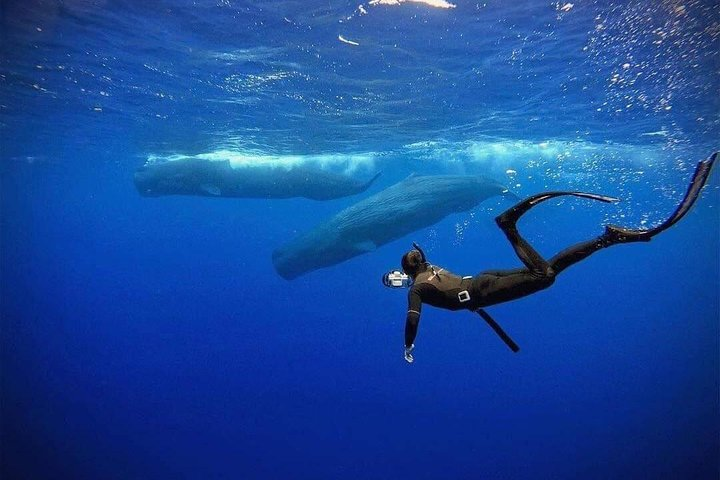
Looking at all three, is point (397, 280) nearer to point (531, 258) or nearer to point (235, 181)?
point (531, 258)

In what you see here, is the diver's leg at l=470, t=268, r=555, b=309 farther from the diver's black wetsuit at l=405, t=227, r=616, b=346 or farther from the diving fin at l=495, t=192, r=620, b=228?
the diving fin at l=495, t=192, r=620, b=228

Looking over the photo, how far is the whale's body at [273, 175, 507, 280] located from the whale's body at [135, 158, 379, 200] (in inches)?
132

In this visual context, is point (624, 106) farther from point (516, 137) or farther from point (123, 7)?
point (123, 7)

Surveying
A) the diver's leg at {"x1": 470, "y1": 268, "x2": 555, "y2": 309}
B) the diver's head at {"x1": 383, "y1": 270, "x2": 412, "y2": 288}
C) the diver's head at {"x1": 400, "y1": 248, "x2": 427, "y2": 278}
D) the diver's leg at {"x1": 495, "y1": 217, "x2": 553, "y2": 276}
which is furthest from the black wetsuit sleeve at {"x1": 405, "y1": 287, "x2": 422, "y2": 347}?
the diver's leg at {"x1": 495, "y1": 217, "x2": 553, "y2": 276}

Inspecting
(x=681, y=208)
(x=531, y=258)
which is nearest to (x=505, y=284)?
(x=531, y=258)

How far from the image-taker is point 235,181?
20.7 m

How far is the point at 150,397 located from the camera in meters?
20.3

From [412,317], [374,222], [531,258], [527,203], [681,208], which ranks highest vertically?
[374,222]

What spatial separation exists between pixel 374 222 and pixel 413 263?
9212mm

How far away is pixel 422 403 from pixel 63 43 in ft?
62.2

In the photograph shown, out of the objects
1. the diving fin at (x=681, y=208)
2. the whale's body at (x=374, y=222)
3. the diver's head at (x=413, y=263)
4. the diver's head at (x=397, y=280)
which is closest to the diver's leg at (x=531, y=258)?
the diving fin at (x=681, y=208)

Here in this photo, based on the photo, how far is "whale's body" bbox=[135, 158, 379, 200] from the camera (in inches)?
738

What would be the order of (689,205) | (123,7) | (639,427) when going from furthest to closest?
(639,427), (123,7), (689,205)

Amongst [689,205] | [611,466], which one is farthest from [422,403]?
[689,205]
